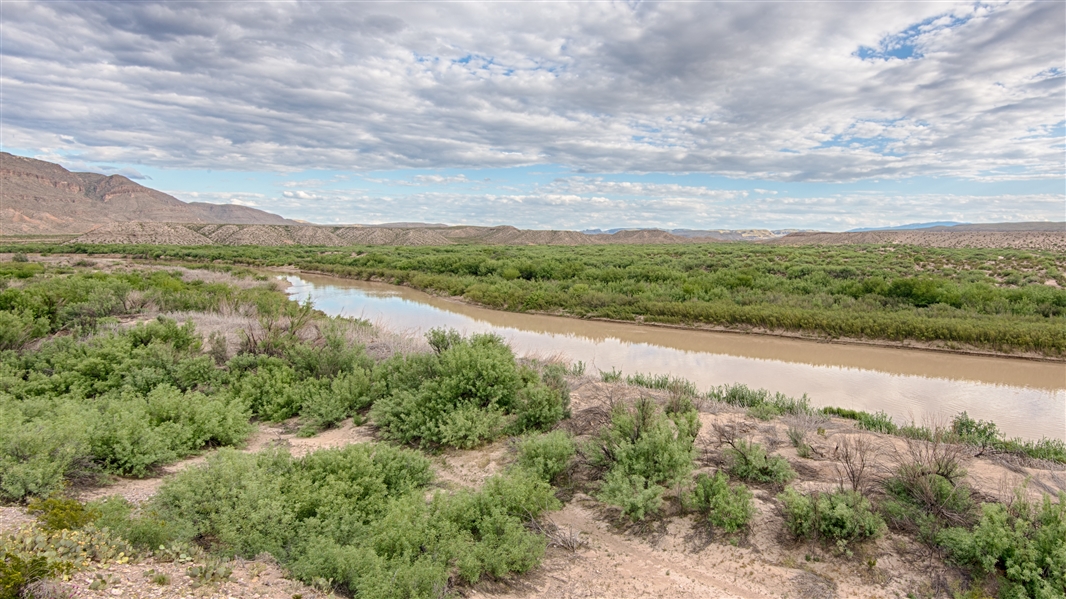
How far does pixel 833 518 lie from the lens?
5199 mm

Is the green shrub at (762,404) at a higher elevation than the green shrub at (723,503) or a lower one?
lower

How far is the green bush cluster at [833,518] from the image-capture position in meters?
5.12

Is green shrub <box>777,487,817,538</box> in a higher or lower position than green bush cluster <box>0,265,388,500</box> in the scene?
lower

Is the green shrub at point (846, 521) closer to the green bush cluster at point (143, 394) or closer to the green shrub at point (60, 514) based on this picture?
the green shrub at point (60, 514)

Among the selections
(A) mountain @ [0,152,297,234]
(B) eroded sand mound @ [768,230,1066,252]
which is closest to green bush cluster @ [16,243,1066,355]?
(B) eroded sand mound @ [768,230,1066,252]

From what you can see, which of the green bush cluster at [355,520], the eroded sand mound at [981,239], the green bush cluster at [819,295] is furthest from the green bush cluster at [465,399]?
the eroded sand mound at [981,239]

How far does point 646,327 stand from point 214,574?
19.1 meters

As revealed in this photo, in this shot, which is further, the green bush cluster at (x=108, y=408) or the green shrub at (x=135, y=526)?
the green bush cluster at (x=108, y=408)

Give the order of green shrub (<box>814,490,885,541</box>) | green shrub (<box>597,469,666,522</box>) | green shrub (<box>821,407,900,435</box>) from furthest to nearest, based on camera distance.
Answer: green shrub (<box>821,407,900,435</box>)
green shrub (<box>597,469,666,522</box>)
green shrub (<box>814,490,885,541</box>)

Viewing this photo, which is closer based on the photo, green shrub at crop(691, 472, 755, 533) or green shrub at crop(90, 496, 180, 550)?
green shrub at crop(90, 496, 180, 550)

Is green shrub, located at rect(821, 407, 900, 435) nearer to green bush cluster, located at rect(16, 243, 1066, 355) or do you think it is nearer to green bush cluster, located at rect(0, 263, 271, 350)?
green bush cluster, located at rect(16, 243, 1066, 355)

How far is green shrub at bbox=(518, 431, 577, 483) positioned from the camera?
21.3 ft

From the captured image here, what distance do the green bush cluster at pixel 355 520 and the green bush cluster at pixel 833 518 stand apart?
2429 mm

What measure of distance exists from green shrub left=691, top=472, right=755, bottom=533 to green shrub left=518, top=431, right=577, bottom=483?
1597mm
